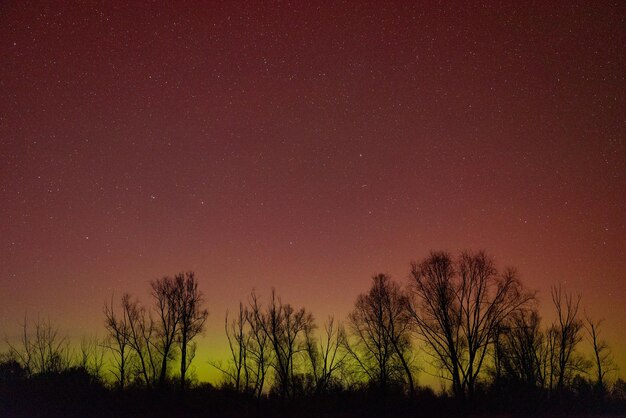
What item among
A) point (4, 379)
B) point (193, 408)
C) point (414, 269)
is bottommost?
point (193, 408)

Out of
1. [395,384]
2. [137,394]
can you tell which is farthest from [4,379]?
[395,384]

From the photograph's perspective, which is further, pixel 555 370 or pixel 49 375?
pixel 555 370

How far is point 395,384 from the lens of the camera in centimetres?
4466

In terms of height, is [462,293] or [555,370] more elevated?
[462,293]

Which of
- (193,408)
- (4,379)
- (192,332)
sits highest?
(192,332)

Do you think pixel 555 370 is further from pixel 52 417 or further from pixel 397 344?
pixel 52 417

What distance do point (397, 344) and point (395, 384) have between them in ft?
11.3

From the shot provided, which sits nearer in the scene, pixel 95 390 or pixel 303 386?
pixel 95 390

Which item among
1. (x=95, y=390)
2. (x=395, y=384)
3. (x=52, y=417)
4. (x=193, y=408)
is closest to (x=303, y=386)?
(x=395, y=384)

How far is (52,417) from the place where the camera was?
29891 millimetres

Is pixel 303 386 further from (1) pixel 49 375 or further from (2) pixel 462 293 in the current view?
(1) pixel 49 375

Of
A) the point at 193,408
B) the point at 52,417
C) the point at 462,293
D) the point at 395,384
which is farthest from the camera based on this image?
the point at 395,384

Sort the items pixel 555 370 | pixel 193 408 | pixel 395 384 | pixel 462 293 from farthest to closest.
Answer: pixel 555 370 → pixel 395 384 → pixel 462 293 → pixel 193 408

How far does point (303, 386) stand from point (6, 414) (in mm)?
27047
